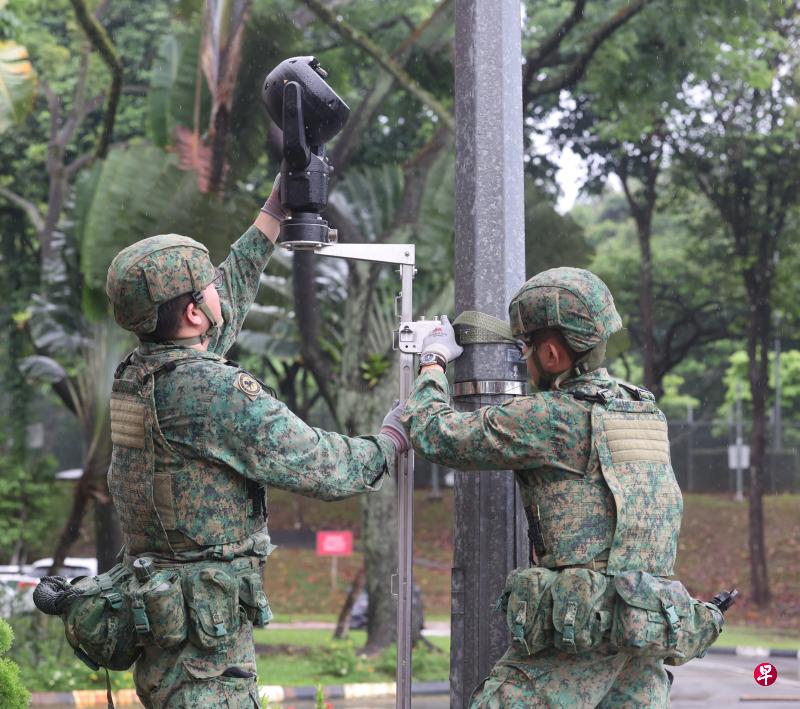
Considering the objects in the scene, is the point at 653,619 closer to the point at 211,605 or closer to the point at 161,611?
the point at 211,605

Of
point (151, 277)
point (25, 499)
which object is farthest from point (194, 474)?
point (25, 499)

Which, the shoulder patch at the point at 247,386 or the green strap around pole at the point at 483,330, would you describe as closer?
the shoulder patch at the point at 247,386

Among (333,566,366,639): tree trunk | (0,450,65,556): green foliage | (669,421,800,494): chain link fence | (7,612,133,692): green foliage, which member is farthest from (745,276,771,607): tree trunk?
(0,450,65,556): green foliage

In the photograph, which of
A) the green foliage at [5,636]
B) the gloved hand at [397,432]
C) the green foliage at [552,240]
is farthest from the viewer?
the green foliage at [552,240]

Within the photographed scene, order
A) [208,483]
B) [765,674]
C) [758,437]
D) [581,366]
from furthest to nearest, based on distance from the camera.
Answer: [758,437] < [765,674] < [581,366] < [208,483]

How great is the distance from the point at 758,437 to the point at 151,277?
16826 millimetres

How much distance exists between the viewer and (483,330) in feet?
13.4

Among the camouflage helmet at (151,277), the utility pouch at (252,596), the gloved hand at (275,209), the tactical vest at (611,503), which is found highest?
the gloved hand at (275,209)

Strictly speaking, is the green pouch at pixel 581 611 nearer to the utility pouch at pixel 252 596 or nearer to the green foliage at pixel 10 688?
the utility pouch at pixel 252 596

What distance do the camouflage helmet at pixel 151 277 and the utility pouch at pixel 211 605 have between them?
2.56 ft

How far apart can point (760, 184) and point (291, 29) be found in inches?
328

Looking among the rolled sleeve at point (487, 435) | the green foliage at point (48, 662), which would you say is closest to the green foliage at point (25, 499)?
the green foliage at point (48, 662)

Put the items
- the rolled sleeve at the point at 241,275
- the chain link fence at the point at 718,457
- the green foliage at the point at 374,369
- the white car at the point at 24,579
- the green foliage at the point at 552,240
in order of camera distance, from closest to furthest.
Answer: the rolled sleeve at the point at 241,275 → the white car at the point at 24,579 → the green foliage at the point at 552,240 → the green foliage at the point at 374,369 → the chain link fence at the point at 718,457

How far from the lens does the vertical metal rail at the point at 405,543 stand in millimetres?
4023
